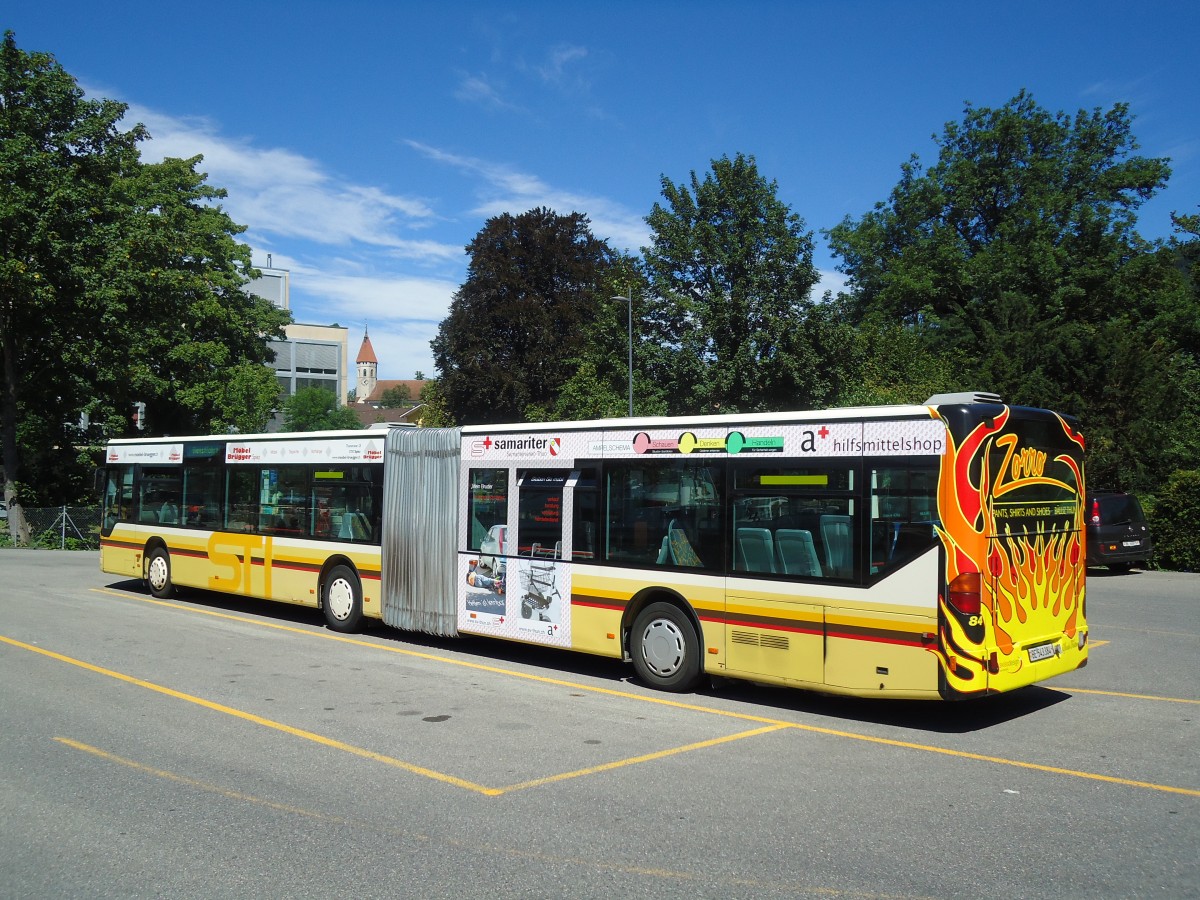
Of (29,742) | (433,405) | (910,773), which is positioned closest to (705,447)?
(910,773)

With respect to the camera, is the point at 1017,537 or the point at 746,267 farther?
the point at 746,267

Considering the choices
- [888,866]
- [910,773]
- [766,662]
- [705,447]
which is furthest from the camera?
[705,447]

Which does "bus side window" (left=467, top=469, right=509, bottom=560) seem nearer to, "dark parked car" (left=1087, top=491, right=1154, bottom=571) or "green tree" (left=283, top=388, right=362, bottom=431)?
"dark parked car" (left=1087, top=491, right=1154, bottom=571)

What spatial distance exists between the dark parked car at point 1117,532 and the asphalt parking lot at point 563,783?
1139 centimetres

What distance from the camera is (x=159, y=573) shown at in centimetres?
1744

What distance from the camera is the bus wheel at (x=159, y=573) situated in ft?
56.7

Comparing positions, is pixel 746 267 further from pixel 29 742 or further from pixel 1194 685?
pixel 29 742

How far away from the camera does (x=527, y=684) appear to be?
10.1 m

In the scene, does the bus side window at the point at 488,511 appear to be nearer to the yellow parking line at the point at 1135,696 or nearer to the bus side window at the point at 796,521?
the bus side window at the point at 796,521

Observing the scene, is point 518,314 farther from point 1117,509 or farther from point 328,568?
point 328,568

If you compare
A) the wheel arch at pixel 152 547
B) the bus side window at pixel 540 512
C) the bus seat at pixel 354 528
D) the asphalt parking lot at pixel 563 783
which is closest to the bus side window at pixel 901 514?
the asphalt parking lot at pixel 563 783

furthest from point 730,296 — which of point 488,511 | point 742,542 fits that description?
point 742,542

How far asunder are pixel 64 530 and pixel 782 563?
30671 mm

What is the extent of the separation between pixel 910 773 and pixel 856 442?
2760 millimetres
